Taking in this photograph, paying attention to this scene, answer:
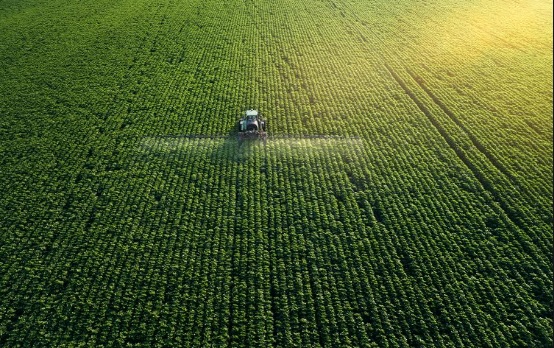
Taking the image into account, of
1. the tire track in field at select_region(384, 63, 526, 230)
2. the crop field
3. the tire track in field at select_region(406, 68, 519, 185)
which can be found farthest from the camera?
the tire track in field at select_region(406, 68, 519, 185)

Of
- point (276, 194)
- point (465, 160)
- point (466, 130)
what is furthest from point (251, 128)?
point (466, 130)

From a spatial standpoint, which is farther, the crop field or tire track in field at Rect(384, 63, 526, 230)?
tire track in field at Rect(384, 63, 526, 230)

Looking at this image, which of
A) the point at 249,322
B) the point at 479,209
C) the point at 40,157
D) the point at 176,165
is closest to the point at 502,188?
the point at 479,209

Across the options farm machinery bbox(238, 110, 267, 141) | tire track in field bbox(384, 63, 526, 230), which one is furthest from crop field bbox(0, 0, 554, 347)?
farm machinery bbox(238, 110, 267, 141)

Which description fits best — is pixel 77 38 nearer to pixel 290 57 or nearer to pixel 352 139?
pixel 290 57

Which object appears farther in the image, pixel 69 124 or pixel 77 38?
pixel 77 38

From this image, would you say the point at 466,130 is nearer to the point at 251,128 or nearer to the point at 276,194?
the point at 276,194

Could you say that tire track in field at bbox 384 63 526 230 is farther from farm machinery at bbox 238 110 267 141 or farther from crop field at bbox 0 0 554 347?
farm machinery at bbox 238 110 267 141
